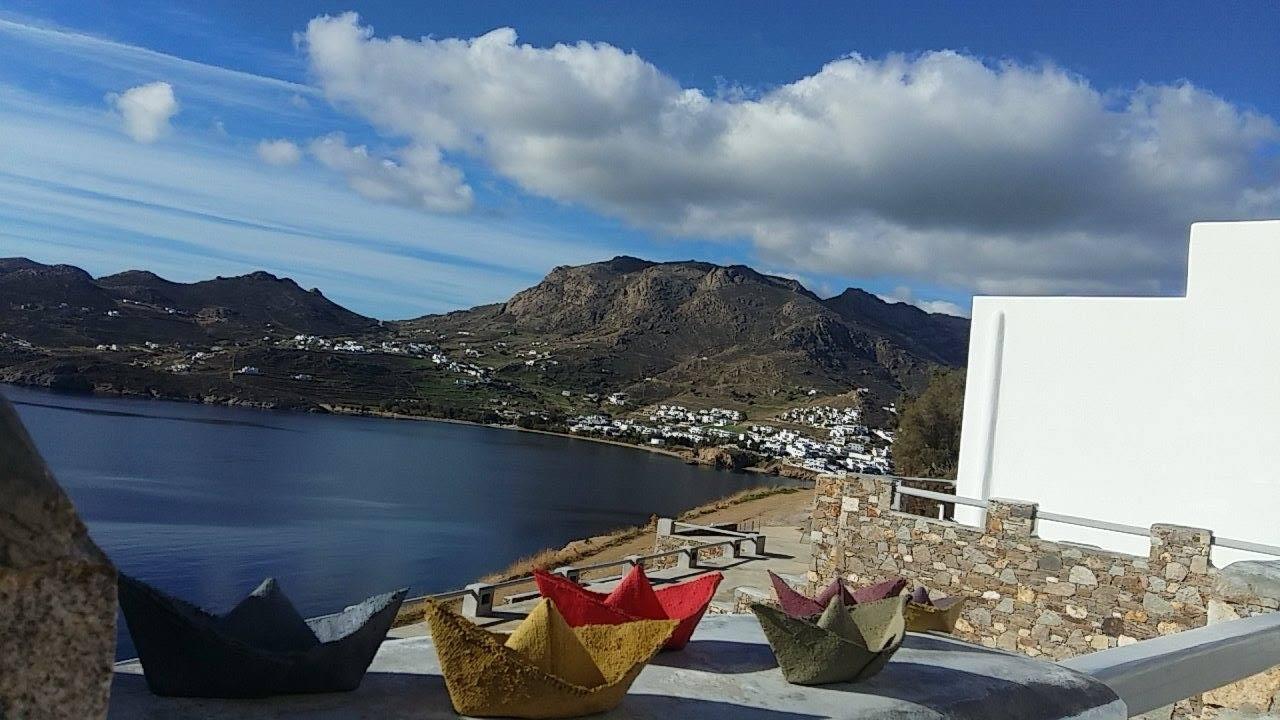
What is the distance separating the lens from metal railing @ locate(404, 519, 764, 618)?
10602 mm

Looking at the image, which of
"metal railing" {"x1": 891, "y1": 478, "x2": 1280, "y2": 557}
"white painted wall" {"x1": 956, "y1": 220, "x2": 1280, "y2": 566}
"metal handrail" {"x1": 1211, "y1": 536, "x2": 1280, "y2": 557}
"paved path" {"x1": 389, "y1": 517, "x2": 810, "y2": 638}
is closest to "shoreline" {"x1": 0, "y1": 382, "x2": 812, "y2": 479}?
"paved path" {"x1": 389, "y1": 517, "x2": 810, "y2": 638}

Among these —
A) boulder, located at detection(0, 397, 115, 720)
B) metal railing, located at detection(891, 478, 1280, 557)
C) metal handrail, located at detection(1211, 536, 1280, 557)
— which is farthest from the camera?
metal railing, located at detection(891, 478, 1280, 557)

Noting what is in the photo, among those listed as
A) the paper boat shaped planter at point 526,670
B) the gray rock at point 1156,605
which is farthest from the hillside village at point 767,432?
the paper boat shaped planter at point 526,670

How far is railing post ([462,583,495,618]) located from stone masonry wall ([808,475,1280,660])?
3912 millimetres

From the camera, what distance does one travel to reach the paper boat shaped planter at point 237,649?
165 centimetres

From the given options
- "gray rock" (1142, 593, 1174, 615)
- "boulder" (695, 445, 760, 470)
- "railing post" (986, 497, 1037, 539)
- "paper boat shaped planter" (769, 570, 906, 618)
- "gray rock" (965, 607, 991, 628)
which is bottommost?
"boulder" (695, 445, 760, 470)

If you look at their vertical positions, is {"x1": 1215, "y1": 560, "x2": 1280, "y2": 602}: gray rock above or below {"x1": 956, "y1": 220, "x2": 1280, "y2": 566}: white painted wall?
below

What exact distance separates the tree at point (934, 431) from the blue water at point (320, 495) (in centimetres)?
1176

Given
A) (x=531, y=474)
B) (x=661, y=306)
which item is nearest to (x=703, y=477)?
(x=531, y=474)

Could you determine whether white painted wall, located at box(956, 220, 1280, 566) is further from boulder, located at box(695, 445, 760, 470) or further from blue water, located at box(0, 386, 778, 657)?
boulder, located at box(695, 445, 760, 470)

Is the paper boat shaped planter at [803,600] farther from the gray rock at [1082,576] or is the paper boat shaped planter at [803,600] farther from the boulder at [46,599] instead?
the gray rock at [1082,576]

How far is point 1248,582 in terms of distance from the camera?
445cm

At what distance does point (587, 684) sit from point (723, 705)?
0.92 ft

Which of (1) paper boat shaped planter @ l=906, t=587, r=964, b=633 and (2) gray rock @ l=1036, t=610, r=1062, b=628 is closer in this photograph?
(1) paper boat shaped planter @ l=906, t=587, r=964, b=633
